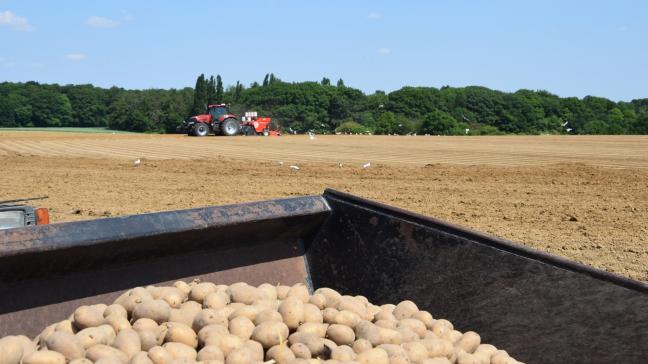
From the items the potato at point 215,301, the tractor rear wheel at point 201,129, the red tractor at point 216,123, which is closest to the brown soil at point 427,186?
the potato at point 215,301

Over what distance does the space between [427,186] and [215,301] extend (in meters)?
10.2

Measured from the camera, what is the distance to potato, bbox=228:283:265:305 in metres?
3.05

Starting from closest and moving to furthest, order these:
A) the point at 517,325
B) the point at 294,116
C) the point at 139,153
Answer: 1. the point at 517,325
2. the point at 139,153
3. the point at 294,116

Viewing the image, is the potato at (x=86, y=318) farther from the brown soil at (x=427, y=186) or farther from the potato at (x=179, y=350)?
the brown soil at (x=427, y=186)

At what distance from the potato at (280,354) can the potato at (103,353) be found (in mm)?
491

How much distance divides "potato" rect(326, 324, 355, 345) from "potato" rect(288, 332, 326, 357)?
0.07m

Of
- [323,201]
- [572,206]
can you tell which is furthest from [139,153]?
[323,201]

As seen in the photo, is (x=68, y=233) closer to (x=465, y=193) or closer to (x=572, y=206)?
(x=572, y=206)

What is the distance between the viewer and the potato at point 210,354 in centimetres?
253

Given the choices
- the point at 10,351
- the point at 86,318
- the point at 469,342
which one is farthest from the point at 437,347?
→ the point at 10,351

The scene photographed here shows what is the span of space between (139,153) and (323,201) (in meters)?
18.9

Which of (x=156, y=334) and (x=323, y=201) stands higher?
(x=323, y=201)

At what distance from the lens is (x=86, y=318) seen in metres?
2.74

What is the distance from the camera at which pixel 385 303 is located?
11.9 feet
